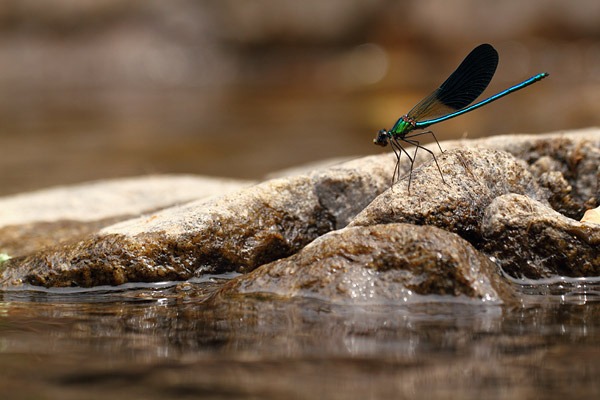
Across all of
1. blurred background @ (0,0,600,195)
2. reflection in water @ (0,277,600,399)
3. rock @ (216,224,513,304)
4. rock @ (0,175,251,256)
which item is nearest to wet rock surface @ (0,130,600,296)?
rock @ (216,224,513,304)

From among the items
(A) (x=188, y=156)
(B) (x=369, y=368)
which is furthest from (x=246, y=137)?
(B) (x=369, y=368)

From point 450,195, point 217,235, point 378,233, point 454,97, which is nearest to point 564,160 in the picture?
point 454,97

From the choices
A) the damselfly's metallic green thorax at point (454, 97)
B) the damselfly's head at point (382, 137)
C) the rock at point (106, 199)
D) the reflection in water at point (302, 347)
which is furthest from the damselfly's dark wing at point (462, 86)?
the rock at point (106, 199)

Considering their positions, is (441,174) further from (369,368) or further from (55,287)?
(55,287)

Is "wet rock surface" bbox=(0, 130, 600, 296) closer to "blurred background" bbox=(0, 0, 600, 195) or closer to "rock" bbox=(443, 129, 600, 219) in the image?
"rock" bbox=(443, 129, 600, 219)

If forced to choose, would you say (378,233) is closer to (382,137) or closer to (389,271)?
(389,271)

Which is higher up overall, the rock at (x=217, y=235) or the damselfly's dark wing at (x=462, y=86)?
the damselfly's dark wing at (x=462, y=86)

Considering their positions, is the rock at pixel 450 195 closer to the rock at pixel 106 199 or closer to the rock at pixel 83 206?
the rock at pixel 83 206
